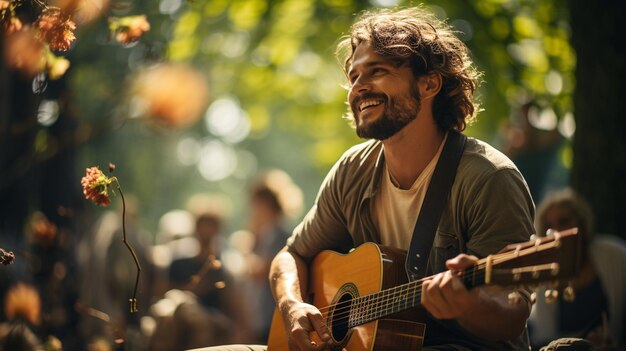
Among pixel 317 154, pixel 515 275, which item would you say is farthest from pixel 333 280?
pixel 317 154

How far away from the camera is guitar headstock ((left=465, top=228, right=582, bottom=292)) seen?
279cm

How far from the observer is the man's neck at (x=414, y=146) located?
3943 millimetres

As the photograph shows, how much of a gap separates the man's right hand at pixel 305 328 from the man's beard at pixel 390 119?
2.64 feet

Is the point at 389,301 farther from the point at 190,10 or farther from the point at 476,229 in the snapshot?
the point at 190,10

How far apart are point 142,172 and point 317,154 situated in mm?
18118

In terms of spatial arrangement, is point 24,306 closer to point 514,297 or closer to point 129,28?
point 129,28

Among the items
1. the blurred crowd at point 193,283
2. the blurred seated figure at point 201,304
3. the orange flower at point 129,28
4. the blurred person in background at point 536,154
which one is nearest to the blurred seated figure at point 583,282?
the blurred crowd at point 193,283

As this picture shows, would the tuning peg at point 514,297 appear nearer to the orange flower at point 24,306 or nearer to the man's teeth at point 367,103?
the man's teeth at point 367,103

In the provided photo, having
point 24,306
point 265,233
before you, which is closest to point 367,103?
point 24,306

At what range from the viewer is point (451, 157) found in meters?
3.77

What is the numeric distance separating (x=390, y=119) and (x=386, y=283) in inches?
28.4

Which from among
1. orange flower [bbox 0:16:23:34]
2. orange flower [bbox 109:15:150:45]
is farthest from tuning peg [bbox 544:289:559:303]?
orange flower [bbox 0:16:23:34]

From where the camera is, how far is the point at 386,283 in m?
3.62

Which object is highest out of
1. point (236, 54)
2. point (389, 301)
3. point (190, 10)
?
point (389, 301)
